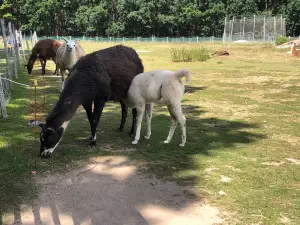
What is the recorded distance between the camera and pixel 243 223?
3.77m

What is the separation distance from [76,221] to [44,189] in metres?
0.90

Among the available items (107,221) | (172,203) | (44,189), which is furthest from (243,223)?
(44,189)

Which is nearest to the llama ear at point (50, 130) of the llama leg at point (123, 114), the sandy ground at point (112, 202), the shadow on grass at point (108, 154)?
the shadow on grass at point (108, 154)

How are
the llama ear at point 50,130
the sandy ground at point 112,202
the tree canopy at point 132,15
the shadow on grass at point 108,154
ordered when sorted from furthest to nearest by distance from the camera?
the tree canopy at point 132,15
the llama ear at point 50,130
the shadow on grass at point 108,154
the sandy ground at point 112,202

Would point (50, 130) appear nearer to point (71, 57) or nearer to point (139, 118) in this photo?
point (139, 118)

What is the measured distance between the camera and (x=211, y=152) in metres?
5.99

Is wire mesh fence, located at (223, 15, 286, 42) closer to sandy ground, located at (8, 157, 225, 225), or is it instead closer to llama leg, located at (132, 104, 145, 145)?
llama leg, located at (132, 104, 145, 145)

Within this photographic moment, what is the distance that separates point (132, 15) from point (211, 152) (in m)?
60.8

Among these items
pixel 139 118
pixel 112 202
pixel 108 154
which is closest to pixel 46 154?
pixel 108 154

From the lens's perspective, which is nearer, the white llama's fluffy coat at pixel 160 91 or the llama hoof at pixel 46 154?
the llama hoof at pixel 46 154

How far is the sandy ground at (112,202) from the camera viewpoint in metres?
3.82

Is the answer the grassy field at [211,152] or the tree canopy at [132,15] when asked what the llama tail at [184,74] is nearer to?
the grassy field at [211,152]

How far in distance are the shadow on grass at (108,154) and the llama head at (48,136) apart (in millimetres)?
161

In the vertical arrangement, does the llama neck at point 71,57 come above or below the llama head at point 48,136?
above
